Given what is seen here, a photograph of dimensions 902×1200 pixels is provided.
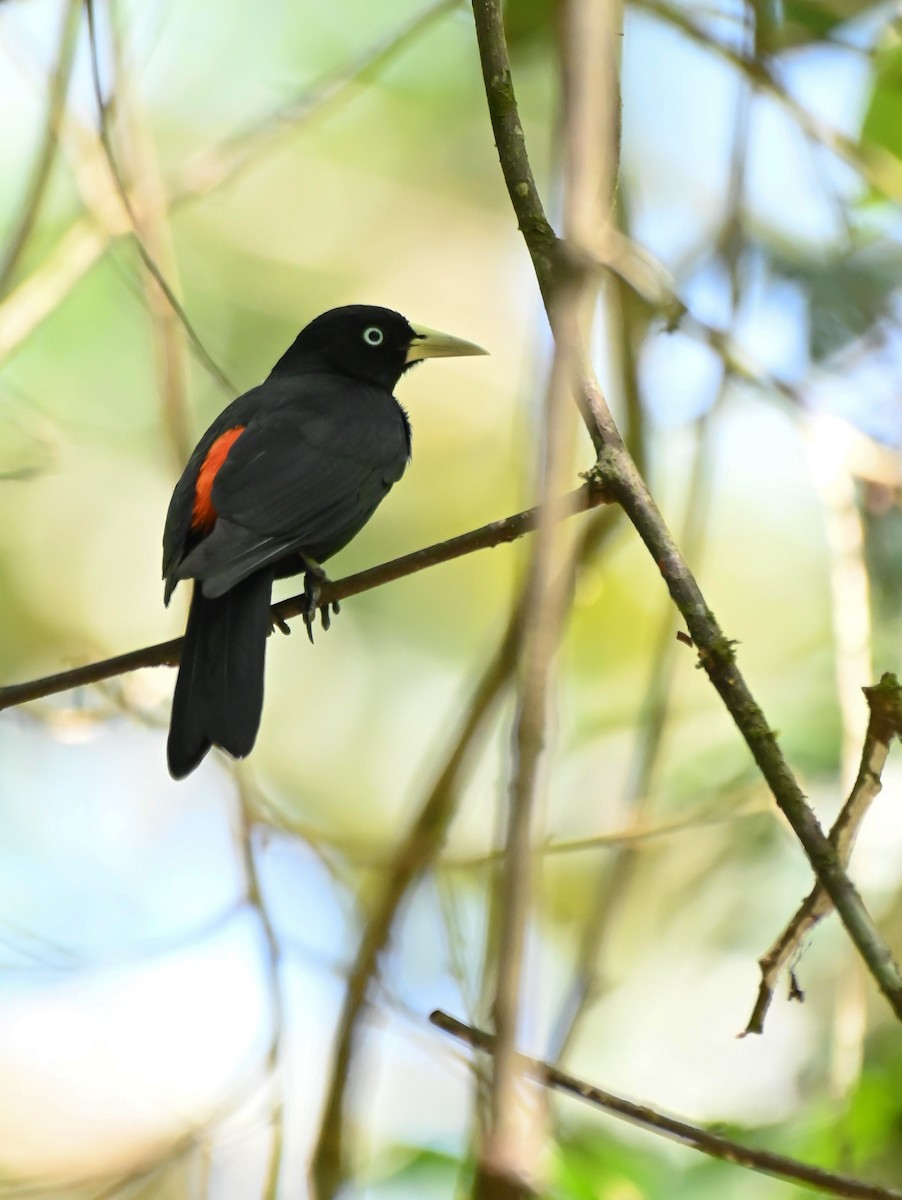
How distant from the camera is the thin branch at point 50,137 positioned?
3764mm

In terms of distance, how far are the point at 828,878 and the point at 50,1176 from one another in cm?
318

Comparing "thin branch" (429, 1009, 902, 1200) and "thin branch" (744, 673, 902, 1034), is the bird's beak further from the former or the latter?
"thin branch" (429, 1009, 902, 1200)

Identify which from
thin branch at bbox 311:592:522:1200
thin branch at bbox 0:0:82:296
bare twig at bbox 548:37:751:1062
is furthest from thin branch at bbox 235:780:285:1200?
thin branch at bbox 0:0:82:296

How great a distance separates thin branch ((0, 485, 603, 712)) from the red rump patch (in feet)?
1.88

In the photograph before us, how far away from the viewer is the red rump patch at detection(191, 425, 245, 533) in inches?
132

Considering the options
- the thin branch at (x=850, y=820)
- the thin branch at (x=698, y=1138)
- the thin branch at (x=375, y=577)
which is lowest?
the thin branch at (x=698, y=1138)

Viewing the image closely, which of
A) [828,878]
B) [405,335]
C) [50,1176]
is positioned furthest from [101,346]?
[828,878]

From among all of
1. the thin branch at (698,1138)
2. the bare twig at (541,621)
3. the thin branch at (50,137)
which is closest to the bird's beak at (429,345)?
the thin branch at (50,137)

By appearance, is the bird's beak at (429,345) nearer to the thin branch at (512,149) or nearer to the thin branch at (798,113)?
the thin branch at (798,113)

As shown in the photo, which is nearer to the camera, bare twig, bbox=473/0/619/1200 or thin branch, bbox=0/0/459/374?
bare twig, bbox=473/0/619/1200

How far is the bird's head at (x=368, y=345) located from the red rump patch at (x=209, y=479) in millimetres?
836

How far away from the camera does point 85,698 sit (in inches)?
173

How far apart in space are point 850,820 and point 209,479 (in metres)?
2.09

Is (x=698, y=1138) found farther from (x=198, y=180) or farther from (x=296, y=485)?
(x=198, y=180)
